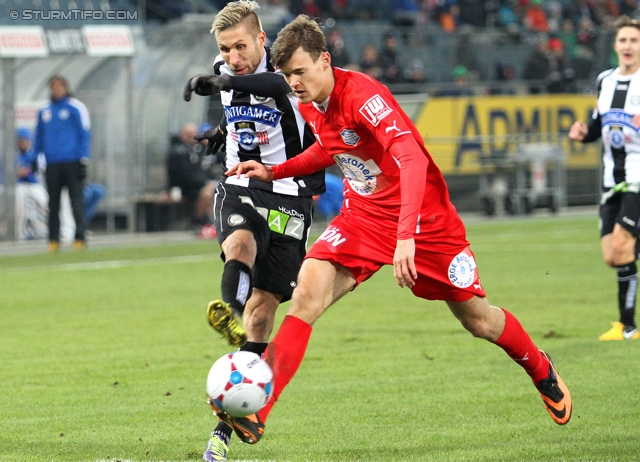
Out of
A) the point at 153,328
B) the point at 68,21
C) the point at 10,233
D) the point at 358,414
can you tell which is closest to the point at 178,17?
the point at 68,21

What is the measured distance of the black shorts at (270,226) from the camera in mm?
6180

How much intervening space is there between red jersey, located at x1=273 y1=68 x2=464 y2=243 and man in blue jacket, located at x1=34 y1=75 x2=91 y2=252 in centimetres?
1201

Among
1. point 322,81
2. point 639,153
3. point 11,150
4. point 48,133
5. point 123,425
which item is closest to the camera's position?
point 322,81

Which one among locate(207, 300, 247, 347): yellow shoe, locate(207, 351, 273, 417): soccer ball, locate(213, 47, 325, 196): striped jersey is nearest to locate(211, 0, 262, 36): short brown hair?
locate(213, 47, 325, 196): striped jersey

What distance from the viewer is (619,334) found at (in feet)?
29.4

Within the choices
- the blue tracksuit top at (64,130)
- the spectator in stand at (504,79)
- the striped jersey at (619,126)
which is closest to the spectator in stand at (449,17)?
the spectator in stand at (504,79)

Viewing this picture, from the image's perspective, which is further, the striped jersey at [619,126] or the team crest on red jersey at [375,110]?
the striped jersey at [619,126]

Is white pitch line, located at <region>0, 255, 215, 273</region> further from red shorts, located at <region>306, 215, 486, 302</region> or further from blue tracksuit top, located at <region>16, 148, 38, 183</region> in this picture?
red shorts, located at <region>306, 215, 486, 302</region>

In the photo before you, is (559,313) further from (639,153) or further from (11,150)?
(11,150)

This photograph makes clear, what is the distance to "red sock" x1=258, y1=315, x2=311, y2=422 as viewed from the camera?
5.00m

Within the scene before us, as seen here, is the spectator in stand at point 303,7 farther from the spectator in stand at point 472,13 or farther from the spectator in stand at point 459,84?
the spectator in stand at point 472,13

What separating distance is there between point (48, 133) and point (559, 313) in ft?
31.7

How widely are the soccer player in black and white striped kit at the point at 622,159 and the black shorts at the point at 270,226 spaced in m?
3.28

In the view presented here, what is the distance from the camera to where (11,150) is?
18609 mm
